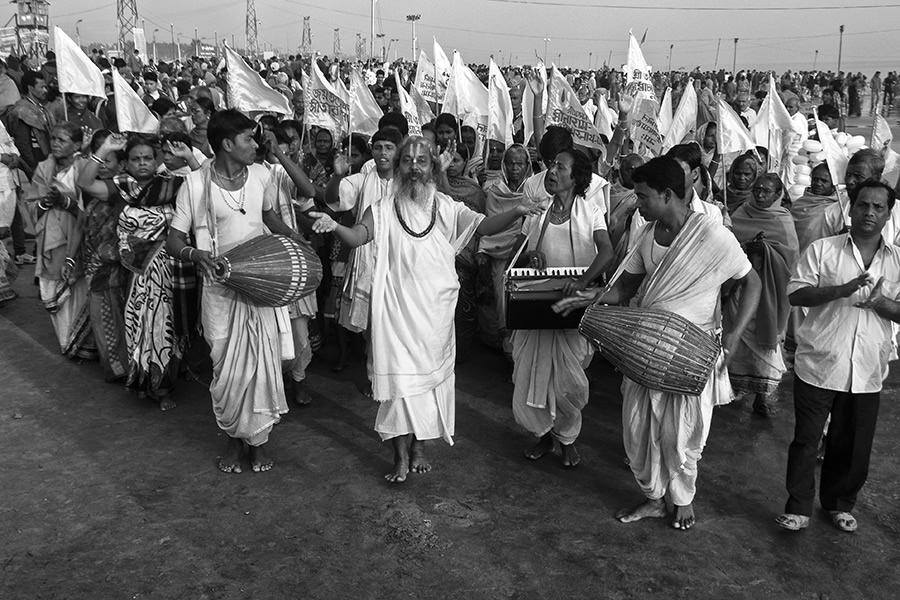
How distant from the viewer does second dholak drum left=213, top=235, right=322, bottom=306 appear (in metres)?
4.18

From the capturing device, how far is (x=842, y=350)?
3.77m

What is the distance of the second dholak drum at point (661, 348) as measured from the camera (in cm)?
359

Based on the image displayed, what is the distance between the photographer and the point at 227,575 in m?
3.56

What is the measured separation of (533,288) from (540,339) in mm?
623

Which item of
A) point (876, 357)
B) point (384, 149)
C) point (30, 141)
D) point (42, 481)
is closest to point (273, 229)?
point (384, 149)

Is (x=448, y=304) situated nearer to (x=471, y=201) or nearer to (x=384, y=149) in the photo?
(x=384, y=149)

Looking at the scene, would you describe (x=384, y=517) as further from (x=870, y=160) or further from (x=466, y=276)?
(x=870, y=160)

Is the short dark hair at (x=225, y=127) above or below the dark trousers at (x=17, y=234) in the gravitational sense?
above

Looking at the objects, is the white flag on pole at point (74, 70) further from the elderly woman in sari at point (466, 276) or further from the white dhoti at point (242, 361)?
the white dhoti at point (242, 361)

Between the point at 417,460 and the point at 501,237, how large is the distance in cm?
220

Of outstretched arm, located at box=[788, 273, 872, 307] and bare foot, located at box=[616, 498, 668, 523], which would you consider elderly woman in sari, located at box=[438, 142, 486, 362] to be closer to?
bare foot, located at box=[616, 498, 668, 523]

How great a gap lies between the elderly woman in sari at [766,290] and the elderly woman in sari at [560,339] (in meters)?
1.41

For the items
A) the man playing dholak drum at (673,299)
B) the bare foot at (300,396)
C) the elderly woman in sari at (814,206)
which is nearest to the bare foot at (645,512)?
the man playing dholak drum at (673,299)

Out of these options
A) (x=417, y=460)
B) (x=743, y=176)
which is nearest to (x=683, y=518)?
(x=417, y=460)
